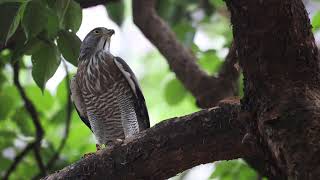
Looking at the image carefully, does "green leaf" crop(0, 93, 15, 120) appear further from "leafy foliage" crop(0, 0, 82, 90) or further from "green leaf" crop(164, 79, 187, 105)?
"leafy foliage" crop(0, 0, 82, 90)

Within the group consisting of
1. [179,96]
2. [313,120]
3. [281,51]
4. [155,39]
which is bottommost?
[313,120]

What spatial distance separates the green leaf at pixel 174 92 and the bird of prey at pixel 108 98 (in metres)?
0.61

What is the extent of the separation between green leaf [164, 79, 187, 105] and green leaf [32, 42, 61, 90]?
2.27 meters

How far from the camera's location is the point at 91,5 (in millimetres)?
4730

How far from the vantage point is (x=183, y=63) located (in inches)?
206

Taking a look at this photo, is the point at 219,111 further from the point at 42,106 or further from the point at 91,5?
the point at 42,106

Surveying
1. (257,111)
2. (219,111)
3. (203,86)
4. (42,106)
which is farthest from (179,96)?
(257,111)

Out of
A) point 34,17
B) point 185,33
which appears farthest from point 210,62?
point 34,17

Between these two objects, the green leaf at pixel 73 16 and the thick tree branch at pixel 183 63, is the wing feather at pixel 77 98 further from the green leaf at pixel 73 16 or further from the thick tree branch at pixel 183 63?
the green leaf at pixel 73 16

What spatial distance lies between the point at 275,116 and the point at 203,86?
2649mm

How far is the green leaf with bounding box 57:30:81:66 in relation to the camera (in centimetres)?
319

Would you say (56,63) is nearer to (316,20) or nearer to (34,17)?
(34,17)

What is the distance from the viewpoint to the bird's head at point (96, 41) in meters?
5.30

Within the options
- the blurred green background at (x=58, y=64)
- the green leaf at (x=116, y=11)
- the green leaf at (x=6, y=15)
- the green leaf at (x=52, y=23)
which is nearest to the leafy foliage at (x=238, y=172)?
the blurred green background at (x=58, y=64)
